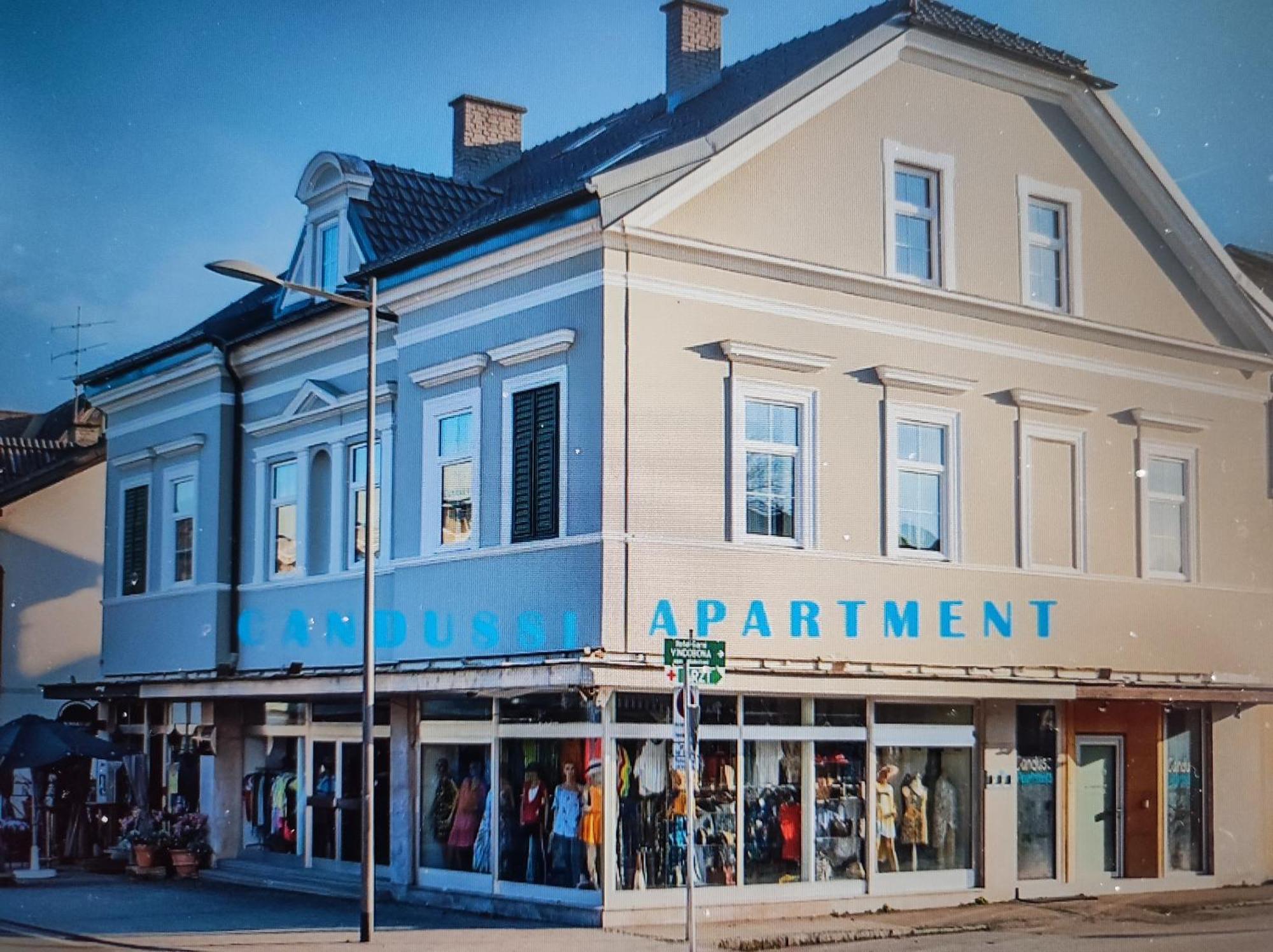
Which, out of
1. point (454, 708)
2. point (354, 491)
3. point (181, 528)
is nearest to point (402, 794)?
Answer: point (454, 708)

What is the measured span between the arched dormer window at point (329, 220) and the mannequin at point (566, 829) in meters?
8.64

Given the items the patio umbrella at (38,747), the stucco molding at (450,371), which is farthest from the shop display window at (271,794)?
the stucco molding at (450,371)

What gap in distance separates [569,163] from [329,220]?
355 centimetres

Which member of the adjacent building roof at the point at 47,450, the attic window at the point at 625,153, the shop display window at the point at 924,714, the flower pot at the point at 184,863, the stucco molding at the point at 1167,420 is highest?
the attic window at the point at 625,153

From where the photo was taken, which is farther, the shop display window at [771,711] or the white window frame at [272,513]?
the white window frame at [272,513]

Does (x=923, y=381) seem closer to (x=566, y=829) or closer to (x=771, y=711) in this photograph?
(x=771, y=711)

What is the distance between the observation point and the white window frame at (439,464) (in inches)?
839

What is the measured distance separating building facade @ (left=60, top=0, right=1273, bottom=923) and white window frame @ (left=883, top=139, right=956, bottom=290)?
5 cm

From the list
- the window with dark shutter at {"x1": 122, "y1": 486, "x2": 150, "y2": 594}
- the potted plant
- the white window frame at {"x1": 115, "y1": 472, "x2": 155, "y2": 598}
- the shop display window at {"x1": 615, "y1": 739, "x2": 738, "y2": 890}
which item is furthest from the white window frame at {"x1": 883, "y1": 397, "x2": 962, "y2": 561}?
the window with dark shutter at {"x1": 122, "y1": 486, "x2": 150, "y2": 594}

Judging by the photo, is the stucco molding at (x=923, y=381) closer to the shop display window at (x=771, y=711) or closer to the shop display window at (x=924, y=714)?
the shop display window at (x=924, y=714)

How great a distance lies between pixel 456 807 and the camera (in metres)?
21.4

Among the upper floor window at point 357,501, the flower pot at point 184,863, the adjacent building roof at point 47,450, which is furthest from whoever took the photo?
the adjacent building roof at point 47,450

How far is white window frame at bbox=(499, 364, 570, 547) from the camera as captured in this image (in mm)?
19969

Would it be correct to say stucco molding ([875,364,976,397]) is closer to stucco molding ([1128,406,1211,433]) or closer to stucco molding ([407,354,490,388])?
stucco molding ([1128,406,1211,433])
